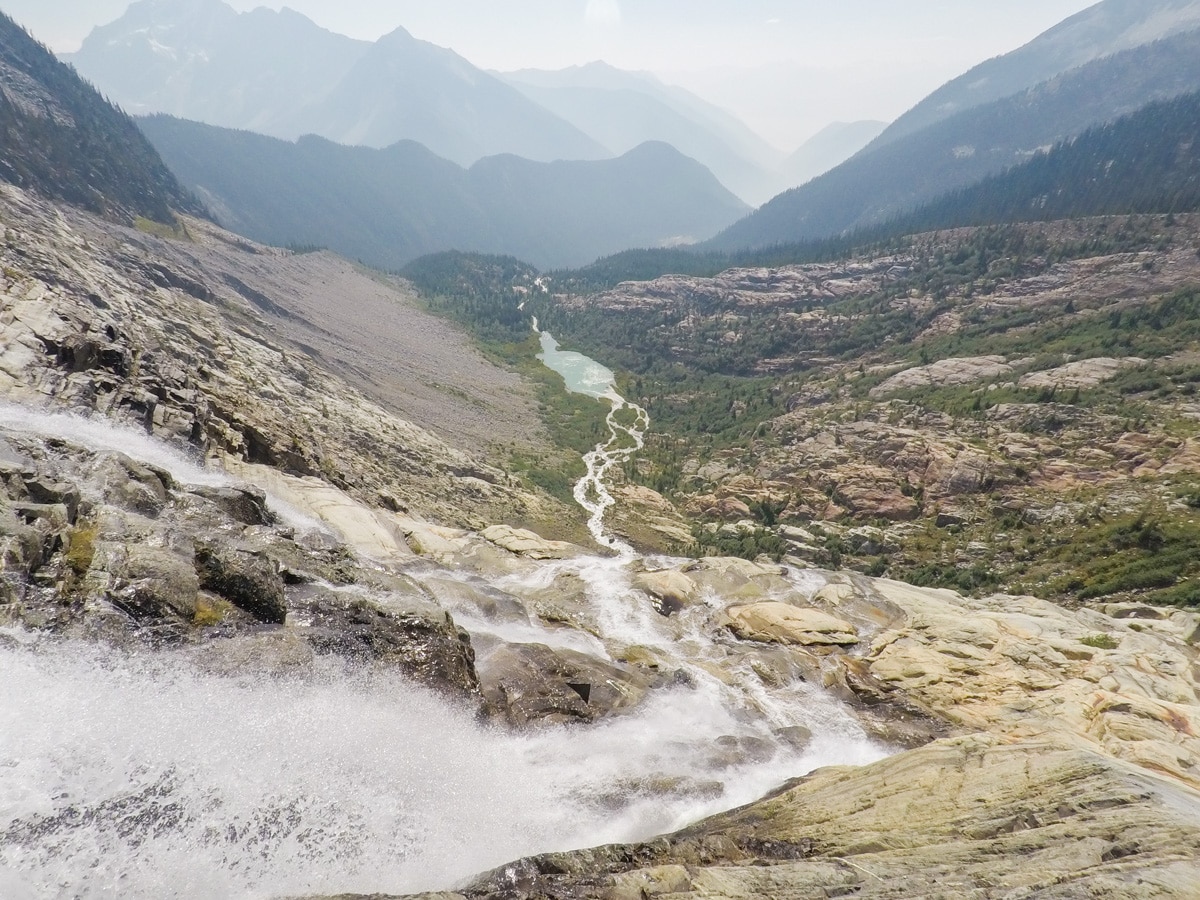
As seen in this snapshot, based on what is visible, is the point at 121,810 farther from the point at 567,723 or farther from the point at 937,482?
the point at 937,482

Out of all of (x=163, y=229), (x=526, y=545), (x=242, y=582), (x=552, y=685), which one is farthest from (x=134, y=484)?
(x=163, y=229)

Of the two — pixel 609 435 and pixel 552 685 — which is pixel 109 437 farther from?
pixel 609 435

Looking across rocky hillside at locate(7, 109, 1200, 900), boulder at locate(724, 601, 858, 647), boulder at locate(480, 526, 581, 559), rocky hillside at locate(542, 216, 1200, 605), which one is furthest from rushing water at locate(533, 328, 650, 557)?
boulder at locate(724, 601, 858, 647)

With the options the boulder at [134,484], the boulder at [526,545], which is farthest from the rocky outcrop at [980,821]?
the boulder at [526,545]

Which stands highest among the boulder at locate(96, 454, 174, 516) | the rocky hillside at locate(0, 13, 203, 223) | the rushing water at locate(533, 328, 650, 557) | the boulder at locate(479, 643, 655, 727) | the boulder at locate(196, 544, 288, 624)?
the rocky hillside at locate(0, 13, 203, 223)

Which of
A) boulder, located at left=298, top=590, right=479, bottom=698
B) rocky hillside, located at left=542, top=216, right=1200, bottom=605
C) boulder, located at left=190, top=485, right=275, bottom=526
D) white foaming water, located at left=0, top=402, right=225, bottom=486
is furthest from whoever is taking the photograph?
rocky hillside, located at left=542, top=216, right=1200, bottom=605

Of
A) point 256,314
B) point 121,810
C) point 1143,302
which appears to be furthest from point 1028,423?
point 256,314

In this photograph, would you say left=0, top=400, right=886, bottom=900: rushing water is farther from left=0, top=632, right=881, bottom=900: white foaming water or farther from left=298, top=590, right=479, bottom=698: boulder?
left=298, top=590, right=479, bottom=698: boulder
